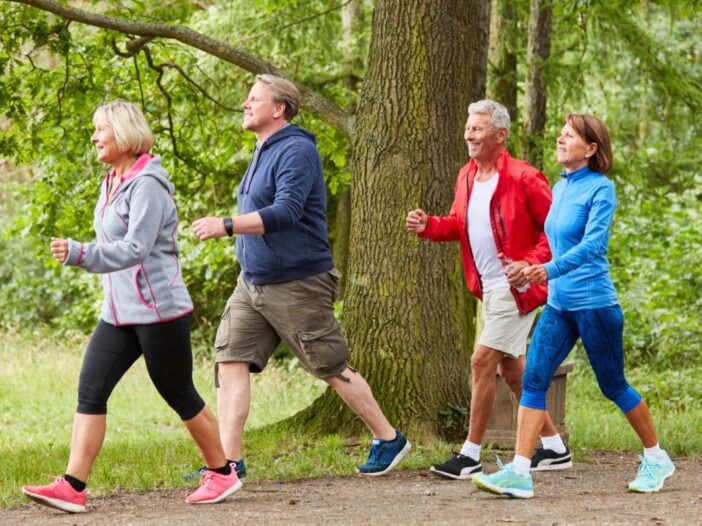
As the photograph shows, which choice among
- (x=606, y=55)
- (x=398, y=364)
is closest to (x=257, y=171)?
(x=398, y=364)

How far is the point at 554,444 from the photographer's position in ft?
21.6

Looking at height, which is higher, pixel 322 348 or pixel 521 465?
pixel 322 348

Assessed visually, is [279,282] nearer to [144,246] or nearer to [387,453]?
[144,246]

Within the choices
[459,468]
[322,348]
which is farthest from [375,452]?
[322,348]

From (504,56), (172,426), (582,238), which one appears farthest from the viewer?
(504,56)

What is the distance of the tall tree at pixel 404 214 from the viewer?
286 inches

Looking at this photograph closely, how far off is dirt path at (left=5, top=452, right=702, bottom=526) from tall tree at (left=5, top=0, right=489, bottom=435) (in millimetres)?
1015

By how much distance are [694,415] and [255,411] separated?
4525 millimetres

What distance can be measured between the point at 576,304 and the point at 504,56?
8.49 meters

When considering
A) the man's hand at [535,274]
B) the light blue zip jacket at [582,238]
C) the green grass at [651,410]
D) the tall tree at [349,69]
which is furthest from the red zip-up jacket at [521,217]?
the tall tree at [349,69]

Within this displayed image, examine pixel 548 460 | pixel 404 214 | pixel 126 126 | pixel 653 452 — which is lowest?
pixel 548 460

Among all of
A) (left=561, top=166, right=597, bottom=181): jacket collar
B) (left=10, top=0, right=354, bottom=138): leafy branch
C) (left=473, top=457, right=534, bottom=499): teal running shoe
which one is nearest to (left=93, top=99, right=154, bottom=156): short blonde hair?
(left=561, top=166, right=597, bottom=181): jacket collar

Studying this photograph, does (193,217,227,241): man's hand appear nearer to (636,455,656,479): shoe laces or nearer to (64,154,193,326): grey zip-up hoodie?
(64,154,193,326): grey zip-up hoodie

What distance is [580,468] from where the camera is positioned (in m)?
6.75
